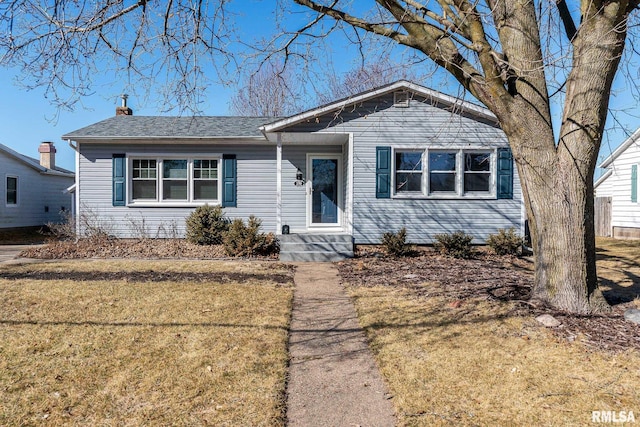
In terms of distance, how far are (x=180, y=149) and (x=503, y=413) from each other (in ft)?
37.1

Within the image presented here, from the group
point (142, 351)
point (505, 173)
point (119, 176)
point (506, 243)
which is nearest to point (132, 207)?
point (119, 176)

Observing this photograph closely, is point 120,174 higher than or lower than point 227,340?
higher

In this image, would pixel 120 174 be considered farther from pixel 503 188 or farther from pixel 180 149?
pixel 503 188

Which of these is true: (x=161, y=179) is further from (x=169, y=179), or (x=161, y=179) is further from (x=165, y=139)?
(x=165, y=139)

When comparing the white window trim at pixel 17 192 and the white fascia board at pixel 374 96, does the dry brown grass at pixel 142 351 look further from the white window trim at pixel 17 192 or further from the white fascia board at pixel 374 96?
the white window trim at pixel 17 192

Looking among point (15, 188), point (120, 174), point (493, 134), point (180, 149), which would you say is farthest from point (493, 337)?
point (15, 188)

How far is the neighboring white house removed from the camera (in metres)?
16.2

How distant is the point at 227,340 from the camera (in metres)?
4.12

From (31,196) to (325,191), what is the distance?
14648mm

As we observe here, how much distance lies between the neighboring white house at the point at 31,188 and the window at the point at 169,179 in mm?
5967

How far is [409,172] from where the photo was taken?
Answer: 1070 cm

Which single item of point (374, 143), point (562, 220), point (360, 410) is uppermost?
point (374, 143)

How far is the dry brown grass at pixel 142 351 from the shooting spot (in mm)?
2814

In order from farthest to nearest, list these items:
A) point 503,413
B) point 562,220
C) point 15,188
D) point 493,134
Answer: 1. point 15,188
2. point 493,134
3. point 562,220
4. point 503,413
